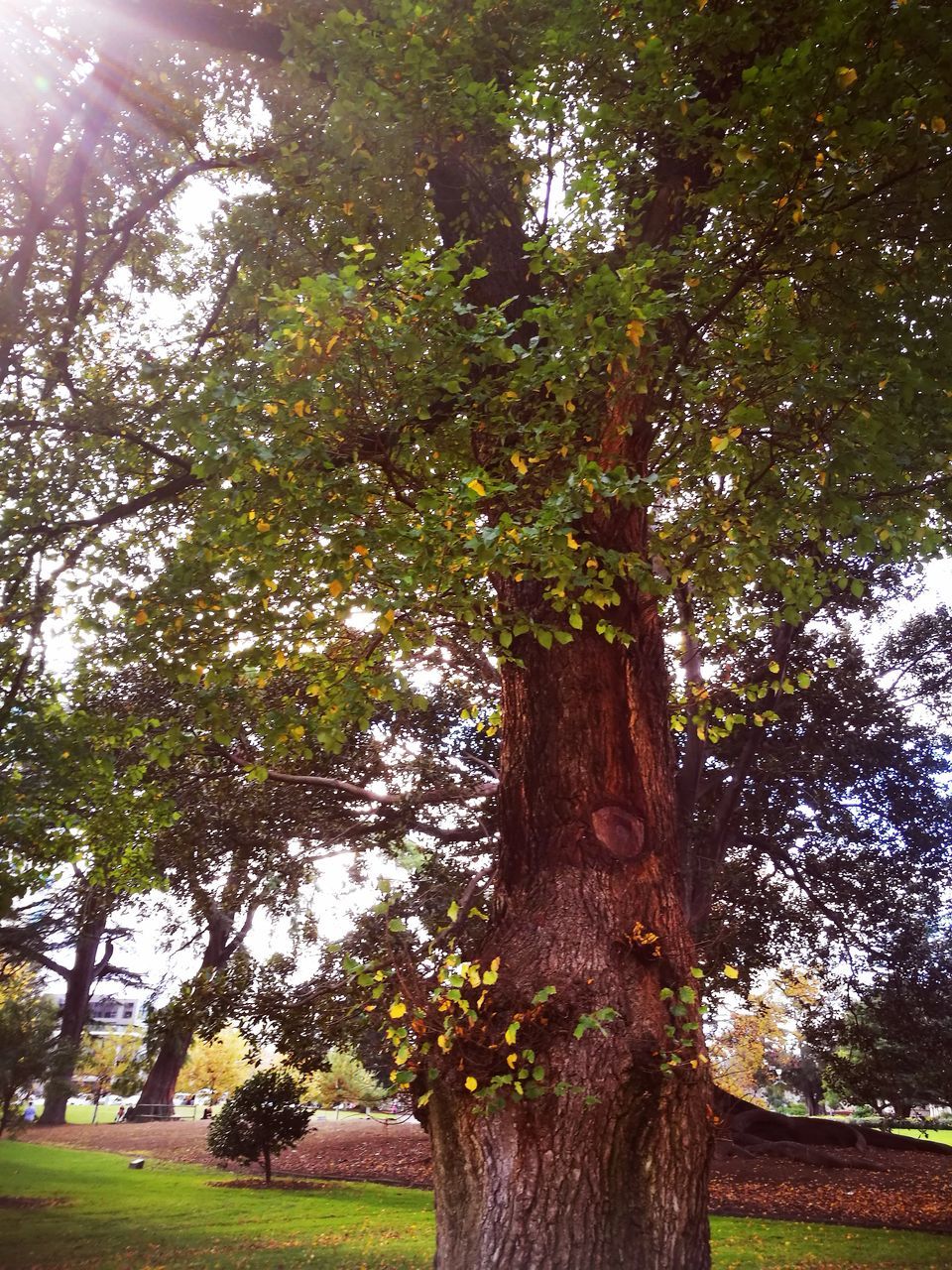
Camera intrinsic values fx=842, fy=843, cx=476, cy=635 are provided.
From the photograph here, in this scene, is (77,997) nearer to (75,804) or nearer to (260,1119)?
(260,1119)

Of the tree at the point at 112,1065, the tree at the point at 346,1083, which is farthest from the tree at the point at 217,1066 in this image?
the tree at the point at 346,1083

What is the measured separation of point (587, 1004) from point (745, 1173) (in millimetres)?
15108

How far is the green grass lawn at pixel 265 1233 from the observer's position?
32.3 feet

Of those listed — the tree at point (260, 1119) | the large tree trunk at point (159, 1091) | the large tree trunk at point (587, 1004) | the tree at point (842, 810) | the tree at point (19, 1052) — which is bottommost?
the large tree trunk at point (159, 1091)

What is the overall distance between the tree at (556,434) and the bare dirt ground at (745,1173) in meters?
9.36

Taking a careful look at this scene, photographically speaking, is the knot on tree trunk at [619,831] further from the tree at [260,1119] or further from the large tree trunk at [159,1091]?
the large tree trunk at [159,1091]

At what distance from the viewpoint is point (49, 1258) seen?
32.7 feet

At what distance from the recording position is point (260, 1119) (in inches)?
633

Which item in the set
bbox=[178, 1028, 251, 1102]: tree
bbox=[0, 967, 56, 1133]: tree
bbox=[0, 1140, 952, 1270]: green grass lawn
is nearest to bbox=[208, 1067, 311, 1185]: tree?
bbox=[0, 1140, 952, 1270]: green grass lawn

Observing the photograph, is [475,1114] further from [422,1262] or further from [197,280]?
[197,280]

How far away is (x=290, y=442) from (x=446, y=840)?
416 inches

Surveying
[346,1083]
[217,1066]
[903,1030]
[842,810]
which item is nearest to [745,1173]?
[903,1030]

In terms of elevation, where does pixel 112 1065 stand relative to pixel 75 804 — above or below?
below

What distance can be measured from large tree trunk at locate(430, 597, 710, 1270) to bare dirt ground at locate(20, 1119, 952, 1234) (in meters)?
9.25
